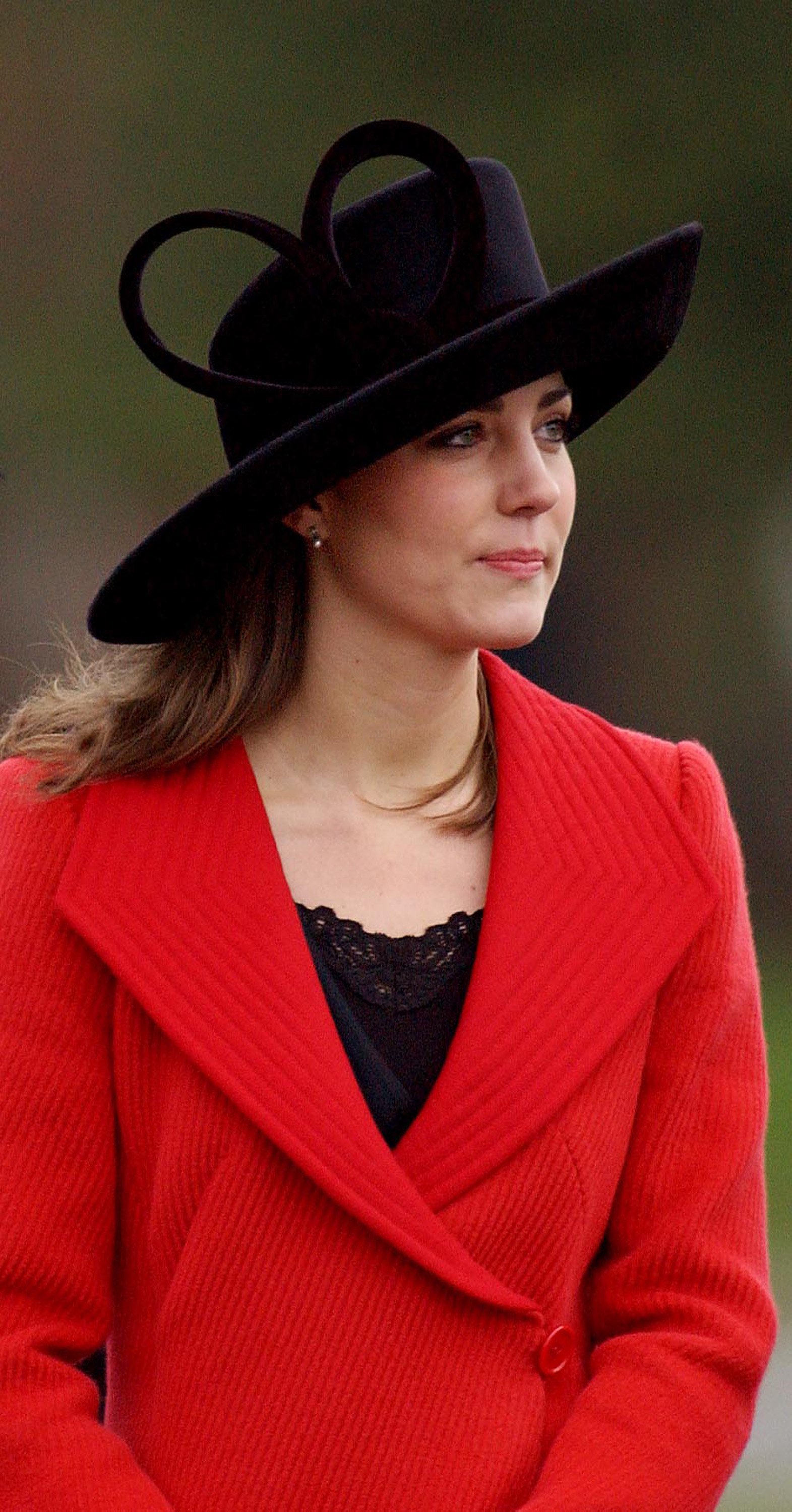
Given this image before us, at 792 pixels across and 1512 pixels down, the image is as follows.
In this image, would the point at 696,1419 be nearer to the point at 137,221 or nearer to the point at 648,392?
the point at 137,221

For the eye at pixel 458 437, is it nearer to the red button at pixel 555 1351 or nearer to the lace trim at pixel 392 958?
the lace trim at pixel 392 958

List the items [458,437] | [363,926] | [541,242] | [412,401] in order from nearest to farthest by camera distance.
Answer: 1. [412,401]
2. [458,437]
3. [363,926]
4. [541,242]

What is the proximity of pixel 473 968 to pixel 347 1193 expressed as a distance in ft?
0.84

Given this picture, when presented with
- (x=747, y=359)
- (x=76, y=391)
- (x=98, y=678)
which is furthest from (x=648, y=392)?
(x=98, y=678)

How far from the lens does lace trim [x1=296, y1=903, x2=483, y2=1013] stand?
6.22ft

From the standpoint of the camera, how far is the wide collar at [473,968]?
179cm

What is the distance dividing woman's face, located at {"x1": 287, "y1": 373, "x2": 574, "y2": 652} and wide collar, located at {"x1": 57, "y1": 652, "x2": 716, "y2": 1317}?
9.0 inches

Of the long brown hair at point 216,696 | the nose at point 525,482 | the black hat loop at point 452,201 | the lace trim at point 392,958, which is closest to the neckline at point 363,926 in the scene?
the lace trim at point 392,958

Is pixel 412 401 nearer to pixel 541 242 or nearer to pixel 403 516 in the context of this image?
pixel 403 516

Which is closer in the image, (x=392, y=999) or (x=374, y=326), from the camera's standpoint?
(x=374, y=326)

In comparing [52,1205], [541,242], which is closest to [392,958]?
[52,1205]

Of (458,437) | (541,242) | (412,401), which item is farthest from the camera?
(541,242)

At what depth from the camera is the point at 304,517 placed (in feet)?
6.40

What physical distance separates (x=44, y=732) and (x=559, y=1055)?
59 cm
